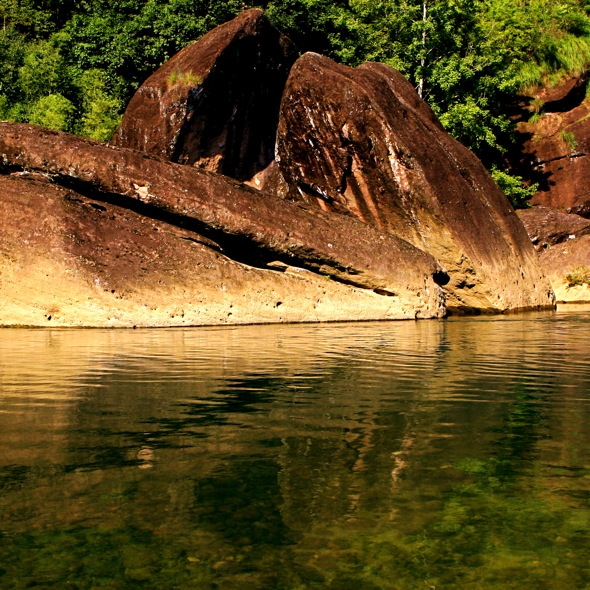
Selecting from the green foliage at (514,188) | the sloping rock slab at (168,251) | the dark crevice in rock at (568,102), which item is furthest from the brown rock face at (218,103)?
the dark crevice in rock at (568,102)

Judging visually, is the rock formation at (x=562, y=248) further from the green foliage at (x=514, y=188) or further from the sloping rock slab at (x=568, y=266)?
the green foliage at (x=514, y=188)

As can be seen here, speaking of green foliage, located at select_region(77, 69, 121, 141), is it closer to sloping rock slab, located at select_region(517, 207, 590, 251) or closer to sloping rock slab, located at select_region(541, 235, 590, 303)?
sloping rock slab, located at select_region(517, 207, 590, 251)

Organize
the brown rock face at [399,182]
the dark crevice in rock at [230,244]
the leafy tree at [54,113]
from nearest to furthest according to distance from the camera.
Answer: the dark crevice in rock at [230,244] → the brown rock face at [399,182] → the leafy tree at [54,113]

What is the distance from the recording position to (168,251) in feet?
49.2

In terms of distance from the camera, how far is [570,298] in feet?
81.5

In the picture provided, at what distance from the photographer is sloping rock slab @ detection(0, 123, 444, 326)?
13820 millimetres

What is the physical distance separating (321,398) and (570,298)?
65.4 feet

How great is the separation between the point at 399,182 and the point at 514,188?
14.4 meters

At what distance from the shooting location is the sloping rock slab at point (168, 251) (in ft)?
45.3

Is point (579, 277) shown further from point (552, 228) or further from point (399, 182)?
point (399, 182)

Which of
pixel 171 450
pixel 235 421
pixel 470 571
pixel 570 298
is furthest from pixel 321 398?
pixel 570 298

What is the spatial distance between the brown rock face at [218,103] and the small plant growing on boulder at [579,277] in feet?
30.5

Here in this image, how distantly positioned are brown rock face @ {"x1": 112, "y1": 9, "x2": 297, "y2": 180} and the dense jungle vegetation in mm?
8940

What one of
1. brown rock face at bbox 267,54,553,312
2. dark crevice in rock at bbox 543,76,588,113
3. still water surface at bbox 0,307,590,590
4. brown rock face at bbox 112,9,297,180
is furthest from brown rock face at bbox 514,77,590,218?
still water surface at bbox 0,307,590,590
